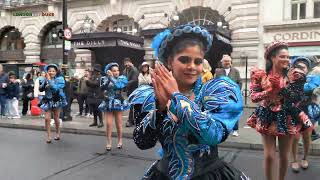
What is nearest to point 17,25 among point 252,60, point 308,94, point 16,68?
point 16,68

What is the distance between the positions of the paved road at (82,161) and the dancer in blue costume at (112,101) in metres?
0.43

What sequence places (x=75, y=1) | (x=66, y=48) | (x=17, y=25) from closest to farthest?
1. (x=66, y=48)
2. (x=75, y=1)
3. (x=17, y=25)

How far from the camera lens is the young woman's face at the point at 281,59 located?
14.5 ft

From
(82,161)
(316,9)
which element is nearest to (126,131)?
(82,161)

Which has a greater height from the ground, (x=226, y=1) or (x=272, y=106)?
(x=226, y=1)

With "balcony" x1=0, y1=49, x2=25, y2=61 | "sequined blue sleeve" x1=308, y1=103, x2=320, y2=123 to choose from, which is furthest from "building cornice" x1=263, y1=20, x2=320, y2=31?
"balcony" x1=0, y1=49, x2=25, y2=61

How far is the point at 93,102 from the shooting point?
11102 mm

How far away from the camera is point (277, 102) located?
15.1 feet

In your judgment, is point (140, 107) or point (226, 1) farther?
point (226, 1)

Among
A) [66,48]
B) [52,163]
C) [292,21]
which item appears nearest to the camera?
[52,163]

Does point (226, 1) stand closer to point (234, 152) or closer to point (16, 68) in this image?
point (16, 68)

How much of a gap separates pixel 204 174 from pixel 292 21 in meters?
20.9

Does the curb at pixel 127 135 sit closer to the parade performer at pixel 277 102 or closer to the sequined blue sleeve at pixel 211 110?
the parade performer at pixel 277 102

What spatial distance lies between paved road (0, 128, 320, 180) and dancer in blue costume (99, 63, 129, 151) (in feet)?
1.40
